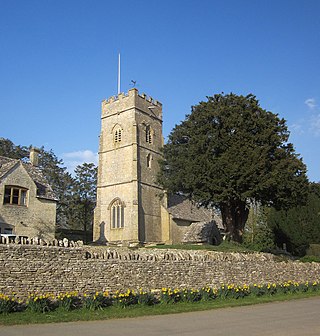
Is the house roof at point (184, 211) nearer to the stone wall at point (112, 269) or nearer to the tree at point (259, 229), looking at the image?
the tree at point (259, 229)

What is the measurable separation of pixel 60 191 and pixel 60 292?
136 ft

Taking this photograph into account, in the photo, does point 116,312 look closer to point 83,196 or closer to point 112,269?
point 112,269

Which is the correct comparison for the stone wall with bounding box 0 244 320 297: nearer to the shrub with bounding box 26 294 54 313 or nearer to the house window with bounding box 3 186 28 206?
the shrub with bounding box 26 294 54 313

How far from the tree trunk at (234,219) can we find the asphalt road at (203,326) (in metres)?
17.1

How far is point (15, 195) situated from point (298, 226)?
29906mm

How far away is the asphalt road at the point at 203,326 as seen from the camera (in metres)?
9.88

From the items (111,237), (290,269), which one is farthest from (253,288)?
(111,237)

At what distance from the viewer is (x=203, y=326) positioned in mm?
11031

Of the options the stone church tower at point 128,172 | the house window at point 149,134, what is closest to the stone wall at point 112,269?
the stone church tower at point 128,172

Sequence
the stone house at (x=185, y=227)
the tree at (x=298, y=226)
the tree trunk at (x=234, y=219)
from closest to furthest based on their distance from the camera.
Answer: the tree trunk at (x=234, y=219)
the tree at (x=298, y=226)
the stone house at (x=185, y=227)

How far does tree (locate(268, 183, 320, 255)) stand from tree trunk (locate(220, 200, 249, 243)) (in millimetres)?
10457

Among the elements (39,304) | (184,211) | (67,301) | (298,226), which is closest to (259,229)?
(298,226)

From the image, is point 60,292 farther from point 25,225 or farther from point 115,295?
point 25,225

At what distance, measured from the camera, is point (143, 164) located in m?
42.6
